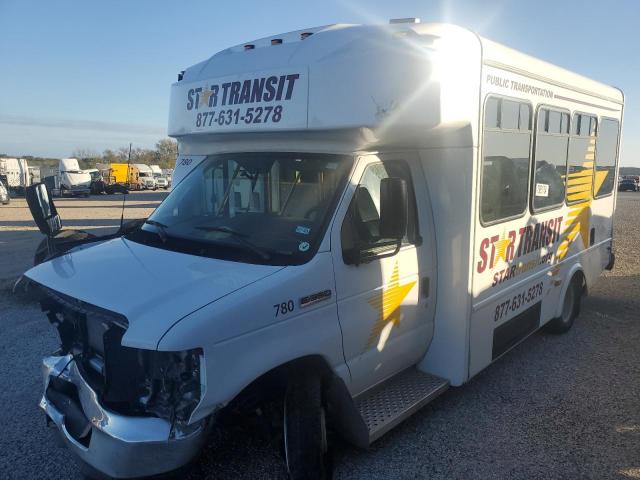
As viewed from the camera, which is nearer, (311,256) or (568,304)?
(311,256)

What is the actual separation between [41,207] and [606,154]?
22.3 ft

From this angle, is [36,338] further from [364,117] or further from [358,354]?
[364,117]

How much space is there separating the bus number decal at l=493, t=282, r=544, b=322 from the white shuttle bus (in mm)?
52

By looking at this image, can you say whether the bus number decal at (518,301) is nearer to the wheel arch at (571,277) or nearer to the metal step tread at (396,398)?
the wheel arch at (571,277)

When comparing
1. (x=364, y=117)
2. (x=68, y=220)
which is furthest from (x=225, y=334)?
(x=68, y=220)

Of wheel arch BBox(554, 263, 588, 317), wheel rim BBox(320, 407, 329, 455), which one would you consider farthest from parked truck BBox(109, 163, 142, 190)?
wheel rim BBox(320, 407, 329, 455)

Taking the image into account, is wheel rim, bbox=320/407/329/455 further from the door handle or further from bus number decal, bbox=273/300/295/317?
the door handle

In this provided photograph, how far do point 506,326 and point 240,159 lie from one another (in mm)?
2854

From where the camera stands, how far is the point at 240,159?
393 centimetres

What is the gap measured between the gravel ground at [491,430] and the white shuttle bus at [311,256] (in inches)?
13.5

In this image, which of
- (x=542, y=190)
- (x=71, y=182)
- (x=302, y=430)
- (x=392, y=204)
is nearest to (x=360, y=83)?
(x=392, y=204)

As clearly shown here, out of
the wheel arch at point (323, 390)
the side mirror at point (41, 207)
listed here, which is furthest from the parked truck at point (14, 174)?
the wheel arch at point (323, 390)

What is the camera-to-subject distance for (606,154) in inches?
262

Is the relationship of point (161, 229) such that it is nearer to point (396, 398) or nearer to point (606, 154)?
point (396, 398)
